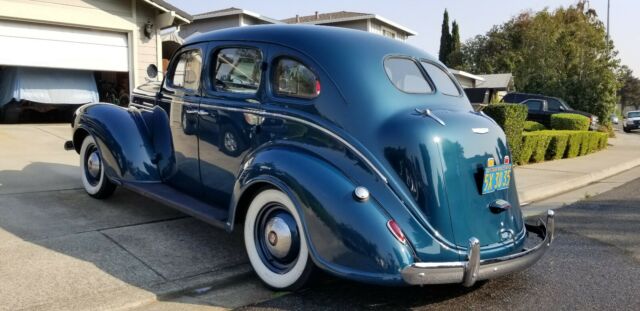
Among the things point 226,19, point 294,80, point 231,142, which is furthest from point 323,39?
point 226,19

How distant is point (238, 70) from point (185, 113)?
0.72m

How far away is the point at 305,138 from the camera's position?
3754mm

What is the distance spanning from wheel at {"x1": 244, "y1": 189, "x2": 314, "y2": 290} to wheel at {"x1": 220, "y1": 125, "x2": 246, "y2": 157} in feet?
1.79

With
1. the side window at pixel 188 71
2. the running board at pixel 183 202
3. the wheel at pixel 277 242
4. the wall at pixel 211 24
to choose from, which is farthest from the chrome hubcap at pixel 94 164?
the wall at pixel 211 24

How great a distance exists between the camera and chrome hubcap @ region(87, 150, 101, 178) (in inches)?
226

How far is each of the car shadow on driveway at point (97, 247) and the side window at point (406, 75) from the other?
188cm

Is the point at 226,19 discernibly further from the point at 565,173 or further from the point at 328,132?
the point at 328,132

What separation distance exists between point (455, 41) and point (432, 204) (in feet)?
165

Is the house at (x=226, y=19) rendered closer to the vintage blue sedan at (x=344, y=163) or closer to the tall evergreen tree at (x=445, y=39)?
the vintage blue sedan at (x=344, y=163)

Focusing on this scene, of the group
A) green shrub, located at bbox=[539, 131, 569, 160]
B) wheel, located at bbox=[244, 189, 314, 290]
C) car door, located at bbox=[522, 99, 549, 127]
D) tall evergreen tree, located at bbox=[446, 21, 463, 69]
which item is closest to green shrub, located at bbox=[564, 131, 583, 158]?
green shrub, located at bbox=[539, 131, 569, 160]

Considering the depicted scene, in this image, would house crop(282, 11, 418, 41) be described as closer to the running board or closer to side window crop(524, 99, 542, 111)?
side window crop(524, 99, 542, 111)

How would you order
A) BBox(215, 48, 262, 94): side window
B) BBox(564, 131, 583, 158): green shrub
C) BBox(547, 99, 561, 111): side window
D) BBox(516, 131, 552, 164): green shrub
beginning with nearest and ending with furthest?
BBox(215, 48, 262, 94): side window, BBox(516, 131, 552, 164): green shrub, BBox(564, 131, 583, 158): green shrub, BBox(547, 99, 561, 111): side window

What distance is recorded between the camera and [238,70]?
176 inches

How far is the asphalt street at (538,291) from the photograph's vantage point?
3.66m
